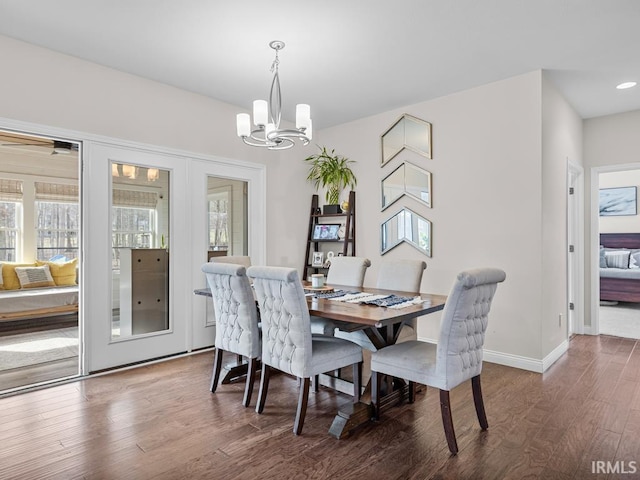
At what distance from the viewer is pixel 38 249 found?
614cm

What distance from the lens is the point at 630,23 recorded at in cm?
267

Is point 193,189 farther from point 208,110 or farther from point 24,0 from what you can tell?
point 24,0

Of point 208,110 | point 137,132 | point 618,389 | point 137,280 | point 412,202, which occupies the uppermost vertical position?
point 208,110

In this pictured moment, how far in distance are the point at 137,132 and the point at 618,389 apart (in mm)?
4560

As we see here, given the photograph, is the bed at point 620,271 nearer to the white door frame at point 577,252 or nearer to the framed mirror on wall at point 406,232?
the white door frame at point 577,252

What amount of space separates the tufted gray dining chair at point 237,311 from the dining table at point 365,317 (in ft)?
1.22

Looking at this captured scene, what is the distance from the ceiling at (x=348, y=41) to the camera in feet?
8.25

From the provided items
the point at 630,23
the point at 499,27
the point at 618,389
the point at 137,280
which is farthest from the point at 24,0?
the point at 618,389

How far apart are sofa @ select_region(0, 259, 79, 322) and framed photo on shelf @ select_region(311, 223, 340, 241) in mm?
3448

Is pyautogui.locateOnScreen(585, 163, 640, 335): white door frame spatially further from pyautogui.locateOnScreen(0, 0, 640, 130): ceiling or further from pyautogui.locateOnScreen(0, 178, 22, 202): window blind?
pyautogui.locateOnScreen(0, 178, 22, 202): window blind

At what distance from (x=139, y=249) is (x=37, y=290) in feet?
8.99

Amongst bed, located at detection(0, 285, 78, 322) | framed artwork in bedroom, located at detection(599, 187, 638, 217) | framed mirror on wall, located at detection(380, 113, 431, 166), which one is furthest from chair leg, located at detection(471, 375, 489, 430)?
framed artwork in bedroom, located at detection(599, 187, 638, 217)

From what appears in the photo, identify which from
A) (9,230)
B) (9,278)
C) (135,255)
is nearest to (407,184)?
(135,255)

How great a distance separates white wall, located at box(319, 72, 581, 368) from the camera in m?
3.49
